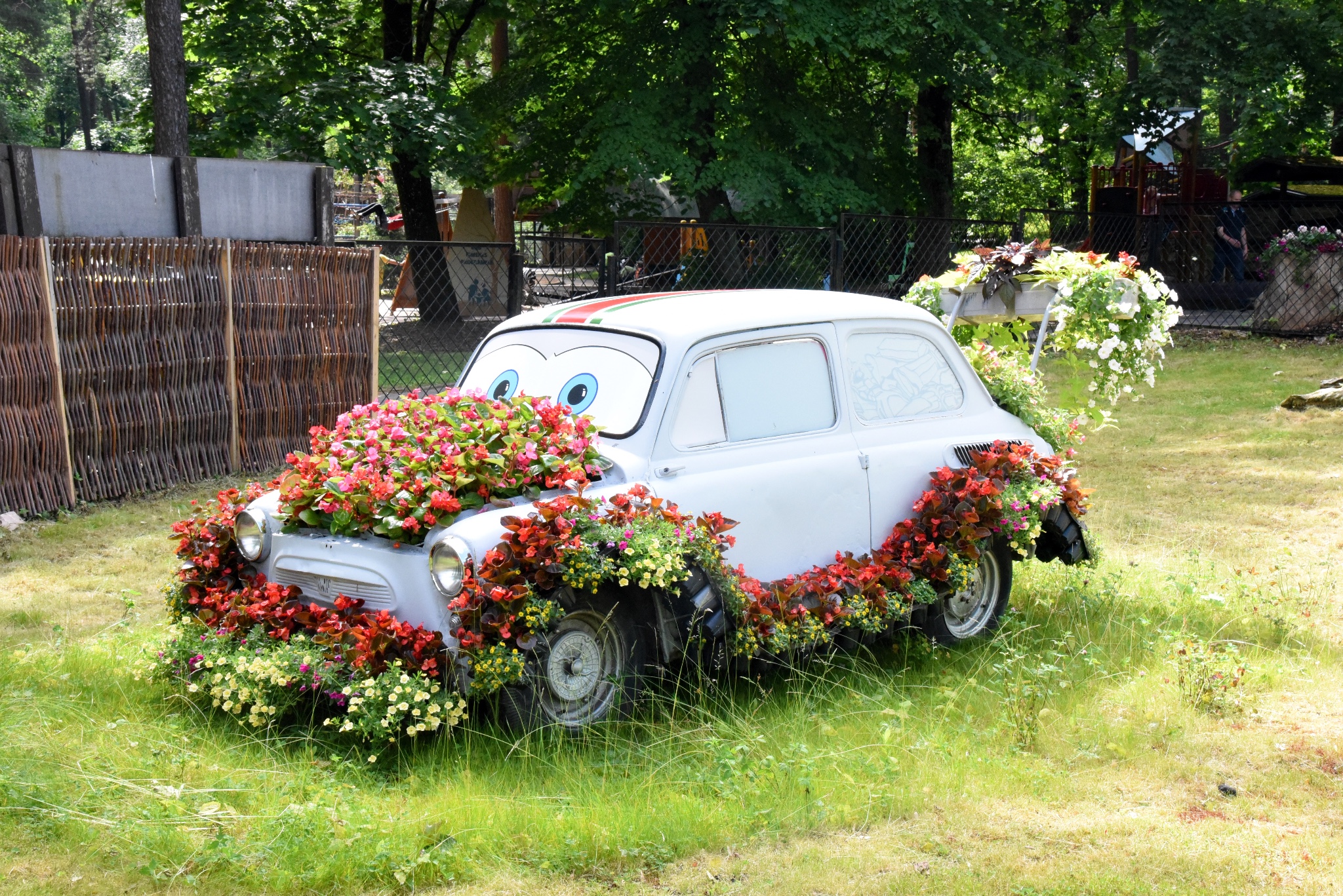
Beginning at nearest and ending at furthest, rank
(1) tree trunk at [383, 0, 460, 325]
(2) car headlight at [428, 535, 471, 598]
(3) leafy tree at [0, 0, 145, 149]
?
1. (2) car headlight at [428, 535, 471, 598]
2. (1) tree trunk at [383, 0, 460, 325]
3. (3) leafy tree at [0, 0, 145, 149]

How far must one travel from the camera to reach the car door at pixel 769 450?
518cm

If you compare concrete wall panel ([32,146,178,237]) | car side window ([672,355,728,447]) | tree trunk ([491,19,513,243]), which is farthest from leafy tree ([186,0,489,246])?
car side window ([672,355,728,447])

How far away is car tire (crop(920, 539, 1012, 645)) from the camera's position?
20.2 feet

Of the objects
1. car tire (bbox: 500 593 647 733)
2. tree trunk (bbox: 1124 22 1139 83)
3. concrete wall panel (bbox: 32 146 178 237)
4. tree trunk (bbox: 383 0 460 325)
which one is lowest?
car tire (bbox: 500 593 647 733)

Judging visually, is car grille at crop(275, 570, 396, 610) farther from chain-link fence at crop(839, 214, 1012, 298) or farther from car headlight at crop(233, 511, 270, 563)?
chain-link fence at crop(839, 214, 1012, 298)

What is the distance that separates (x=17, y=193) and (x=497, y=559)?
6.55 meters

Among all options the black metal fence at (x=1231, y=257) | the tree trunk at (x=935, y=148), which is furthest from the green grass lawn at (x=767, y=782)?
the tree trunk at (x=935, y=148)

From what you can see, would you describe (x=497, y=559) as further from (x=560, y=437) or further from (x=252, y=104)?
(x=252, y=104)

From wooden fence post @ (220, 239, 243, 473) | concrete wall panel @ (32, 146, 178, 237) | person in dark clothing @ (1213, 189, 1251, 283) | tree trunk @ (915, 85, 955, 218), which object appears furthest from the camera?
person in dark clothing @ (1213, 189, 1251, 283)

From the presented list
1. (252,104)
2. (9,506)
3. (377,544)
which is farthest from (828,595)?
(252,104)

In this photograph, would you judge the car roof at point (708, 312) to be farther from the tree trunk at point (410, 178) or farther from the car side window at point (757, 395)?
the tree trunk at point (410, 178)

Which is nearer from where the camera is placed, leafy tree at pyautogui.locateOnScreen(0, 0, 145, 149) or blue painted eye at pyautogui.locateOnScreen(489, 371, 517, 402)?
blue painted eye at pyautogui.locateOnScreen(489, 371, 517, 402)

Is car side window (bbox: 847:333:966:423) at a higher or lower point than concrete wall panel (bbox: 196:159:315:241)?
lower

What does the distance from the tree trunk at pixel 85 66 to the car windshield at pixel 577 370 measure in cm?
5946
